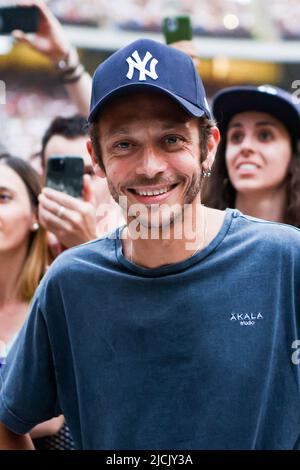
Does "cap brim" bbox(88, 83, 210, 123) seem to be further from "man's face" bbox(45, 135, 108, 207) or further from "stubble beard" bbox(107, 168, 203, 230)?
"man's face" bbox(45, 135, 108, 207)

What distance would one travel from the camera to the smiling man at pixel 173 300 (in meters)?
1.65

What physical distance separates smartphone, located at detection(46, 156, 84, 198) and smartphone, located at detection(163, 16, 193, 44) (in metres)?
0.79

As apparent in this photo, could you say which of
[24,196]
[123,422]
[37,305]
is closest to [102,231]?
[24,196]

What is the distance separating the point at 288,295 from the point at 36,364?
26.5 inches

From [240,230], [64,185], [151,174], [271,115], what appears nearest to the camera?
[151,174]

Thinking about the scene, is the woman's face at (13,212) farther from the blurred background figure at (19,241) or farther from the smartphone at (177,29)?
the smartphone at (177,29)

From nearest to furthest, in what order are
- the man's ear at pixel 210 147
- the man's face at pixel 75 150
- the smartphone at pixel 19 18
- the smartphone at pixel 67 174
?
the man's ear at pixel 210 147
the smartphone at pixel 67 174
the smartphone at pixel 19 18
the man's face at pixel 75 150

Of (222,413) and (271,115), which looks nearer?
(222,413)

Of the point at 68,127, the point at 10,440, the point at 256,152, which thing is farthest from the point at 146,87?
the point at 68,127

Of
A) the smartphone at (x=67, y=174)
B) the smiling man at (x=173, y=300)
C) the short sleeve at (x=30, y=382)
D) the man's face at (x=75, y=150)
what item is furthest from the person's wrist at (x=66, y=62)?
the short sleeve at (x=30, y=382)

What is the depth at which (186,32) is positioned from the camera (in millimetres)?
3072
